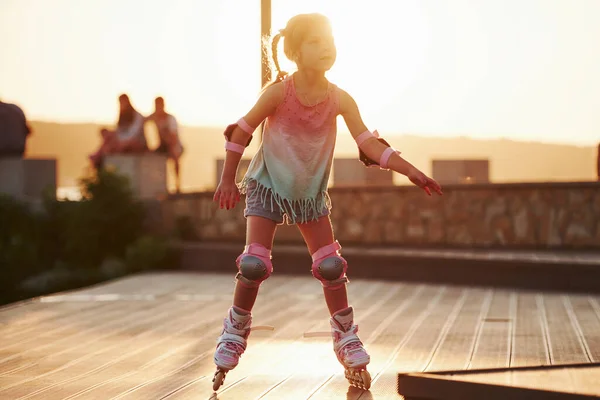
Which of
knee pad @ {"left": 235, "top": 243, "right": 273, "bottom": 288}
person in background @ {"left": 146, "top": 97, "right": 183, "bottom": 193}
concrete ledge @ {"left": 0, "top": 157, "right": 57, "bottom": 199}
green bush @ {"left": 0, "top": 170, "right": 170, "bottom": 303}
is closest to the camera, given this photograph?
knee pad @ {"left": 235, "top": 243, "right": 273, "bottom": 288}

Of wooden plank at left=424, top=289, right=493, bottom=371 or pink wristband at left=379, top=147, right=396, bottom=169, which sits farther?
wooden plank at left=424, top=289, right=493, bottom=371

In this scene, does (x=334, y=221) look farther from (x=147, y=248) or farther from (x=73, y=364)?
(x=73, y=364)

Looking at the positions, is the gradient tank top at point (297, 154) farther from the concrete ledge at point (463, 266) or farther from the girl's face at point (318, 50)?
the concrete ledge at point (463, 266)

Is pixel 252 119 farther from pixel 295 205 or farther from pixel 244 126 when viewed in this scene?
pixel 295 205

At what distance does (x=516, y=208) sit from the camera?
11.8m

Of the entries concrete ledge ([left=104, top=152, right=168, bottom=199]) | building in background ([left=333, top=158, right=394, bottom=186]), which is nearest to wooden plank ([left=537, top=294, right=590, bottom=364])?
concrete ledge ([left=104, top=152, right=168, bottom=199])

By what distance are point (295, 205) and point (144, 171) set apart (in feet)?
32.8

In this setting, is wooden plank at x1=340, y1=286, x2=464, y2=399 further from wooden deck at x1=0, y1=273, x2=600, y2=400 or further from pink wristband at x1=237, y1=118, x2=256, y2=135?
pink wristband at x1=237, y1=118, x2=256, y2=135

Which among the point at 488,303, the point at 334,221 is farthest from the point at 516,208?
the point at 488,303

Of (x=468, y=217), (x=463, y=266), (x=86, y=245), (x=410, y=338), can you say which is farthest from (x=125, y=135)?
(x=410, y=338)

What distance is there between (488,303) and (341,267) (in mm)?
3719

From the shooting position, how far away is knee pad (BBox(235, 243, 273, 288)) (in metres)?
4.49

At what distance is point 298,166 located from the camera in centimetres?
456

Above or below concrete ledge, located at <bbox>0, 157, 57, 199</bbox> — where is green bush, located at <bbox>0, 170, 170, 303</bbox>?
below
